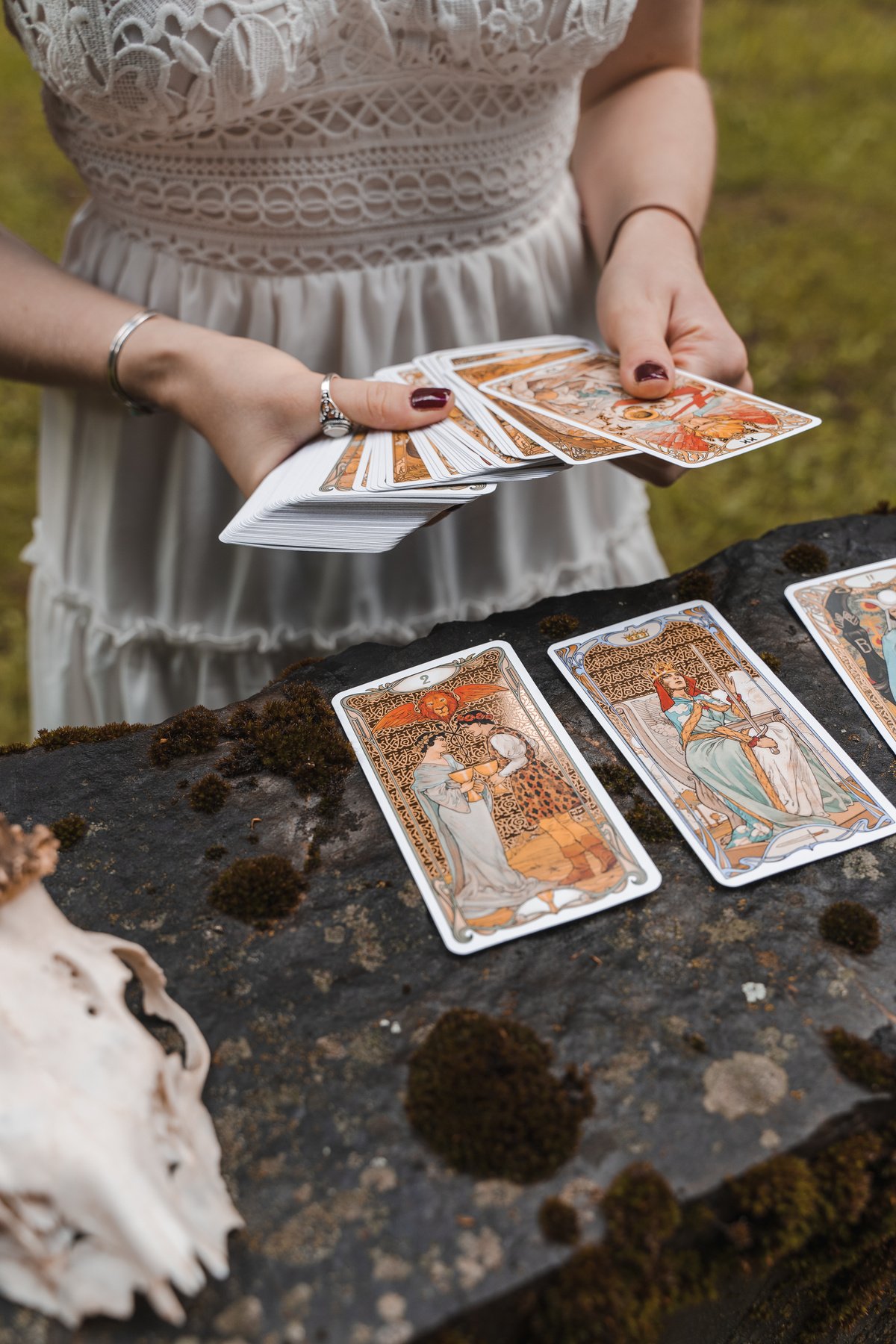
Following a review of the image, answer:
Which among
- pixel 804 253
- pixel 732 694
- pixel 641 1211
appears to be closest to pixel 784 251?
pixel 804 253

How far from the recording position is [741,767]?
1655 mm

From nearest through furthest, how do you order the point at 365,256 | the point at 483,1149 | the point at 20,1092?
1. the point at 20,1092
2. the point at 483,1149
3. the point at 365,256

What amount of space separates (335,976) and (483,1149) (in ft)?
1.05

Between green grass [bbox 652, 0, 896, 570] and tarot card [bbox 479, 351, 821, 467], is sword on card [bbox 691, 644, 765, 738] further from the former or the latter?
green grass [bbox 652, 0, 896, 570]

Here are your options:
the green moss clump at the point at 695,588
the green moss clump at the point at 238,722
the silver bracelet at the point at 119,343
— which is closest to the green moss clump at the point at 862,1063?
the green moss clump at the point at 695,588

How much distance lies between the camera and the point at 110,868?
1533 mm

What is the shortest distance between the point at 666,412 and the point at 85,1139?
1559 mm

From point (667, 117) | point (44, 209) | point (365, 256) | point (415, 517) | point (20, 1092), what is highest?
Answer: point (667, 117)

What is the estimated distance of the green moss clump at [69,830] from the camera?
1.56m

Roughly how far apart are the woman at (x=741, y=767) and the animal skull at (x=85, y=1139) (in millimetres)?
890

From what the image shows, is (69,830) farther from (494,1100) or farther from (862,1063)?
(862,1063)

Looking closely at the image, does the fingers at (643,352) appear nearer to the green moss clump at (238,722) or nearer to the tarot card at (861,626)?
the tarot card at (861,626)

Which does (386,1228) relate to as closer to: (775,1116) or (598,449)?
(775,1116)

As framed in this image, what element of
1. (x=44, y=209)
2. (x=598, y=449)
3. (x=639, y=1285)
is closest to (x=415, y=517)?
(x=598, y=449)
